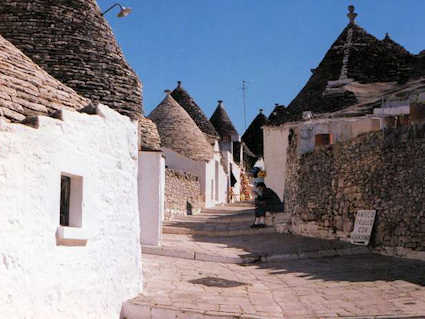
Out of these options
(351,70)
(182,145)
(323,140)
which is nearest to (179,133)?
(182,145)

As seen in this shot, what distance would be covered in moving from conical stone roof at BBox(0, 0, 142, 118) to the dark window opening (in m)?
3.74

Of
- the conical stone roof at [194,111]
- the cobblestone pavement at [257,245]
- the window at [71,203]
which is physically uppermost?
the conical stone roof at [194,111]

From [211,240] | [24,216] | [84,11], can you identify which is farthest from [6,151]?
[211,240]

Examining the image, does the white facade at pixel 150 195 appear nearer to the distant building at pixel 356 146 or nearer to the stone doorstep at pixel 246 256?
the stone doorstep at pixel 246 256


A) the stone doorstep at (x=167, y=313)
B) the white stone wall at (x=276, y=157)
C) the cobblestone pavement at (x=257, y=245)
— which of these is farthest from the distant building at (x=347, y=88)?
the stone doorstep at (x=167, y=313)

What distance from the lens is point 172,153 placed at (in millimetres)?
26672

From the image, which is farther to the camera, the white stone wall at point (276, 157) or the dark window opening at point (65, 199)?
the white stone wall at point (276, 157)

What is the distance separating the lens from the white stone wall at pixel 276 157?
21.1 metres

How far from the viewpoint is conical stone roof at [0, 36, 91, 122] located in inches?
219

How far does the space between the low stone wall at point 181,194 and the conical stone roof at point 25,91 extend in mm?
12465

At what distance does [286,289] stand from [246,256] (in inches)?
131

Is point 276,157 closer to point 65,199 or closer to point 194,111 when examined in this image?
point 194,111

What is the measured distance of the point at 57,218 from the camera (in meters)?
5.40

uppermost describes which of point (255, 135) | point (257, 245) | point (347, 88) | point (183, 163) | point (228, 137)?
point (255, 135)
